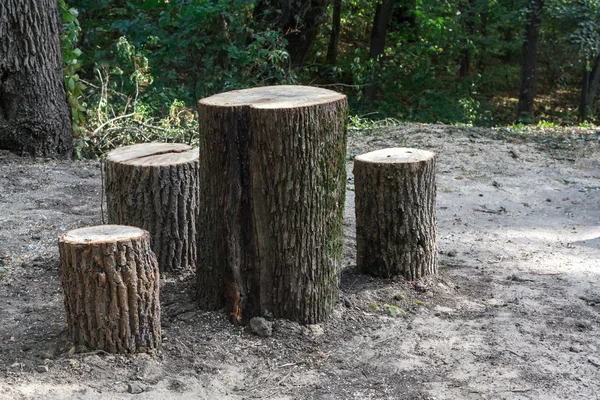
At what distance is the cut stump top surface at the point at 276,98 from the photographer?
3.85 metres

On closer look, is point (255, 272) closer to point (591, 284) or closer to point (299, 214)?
point (299, 214)

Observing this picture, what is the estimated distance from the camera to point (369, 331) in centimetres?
411

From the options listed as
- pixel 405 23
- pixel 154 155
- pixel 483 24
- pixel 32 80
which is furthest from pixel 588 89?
pixel 154 155

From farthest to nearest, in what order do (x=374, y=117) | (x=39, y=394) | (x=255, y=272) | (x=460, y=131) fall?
(x=374, y=117) → (x=460, y=131) → (x=255, y=272) → (x=39, y=394)

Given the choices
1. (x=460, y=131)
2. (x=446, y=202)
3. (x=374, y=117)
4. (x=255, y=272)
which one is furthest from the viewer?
(x=374, y=117)

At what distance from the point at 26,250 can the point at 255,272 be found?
1944mm

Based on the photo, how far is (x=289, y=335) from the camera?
156 inches

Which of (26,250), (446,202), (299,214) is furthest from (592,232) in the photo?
(26,250)

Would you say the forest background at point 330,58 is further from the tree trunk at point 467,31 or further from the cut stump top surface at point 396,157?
the cut stump top surface at point 396,157

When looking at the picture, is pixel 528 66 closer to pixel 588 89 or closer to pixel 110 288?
pixel 588 89

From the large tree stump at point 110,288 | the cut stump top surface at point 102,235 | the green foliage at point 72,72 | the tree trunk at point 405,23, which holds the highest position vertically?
the tree trunk at point 405,23

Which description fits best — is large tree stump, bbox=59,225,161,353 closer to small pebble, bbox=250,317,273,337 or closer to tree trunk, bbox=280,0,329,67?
small pebble, bbox=250,317,273,337

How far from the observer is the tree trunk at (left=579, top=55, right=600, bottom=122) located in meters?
16.8

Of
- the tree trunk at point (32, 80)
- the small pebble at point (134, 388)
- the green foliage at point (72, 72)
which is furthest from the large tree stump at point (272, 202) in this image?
the green foliage at point (72, 72)
